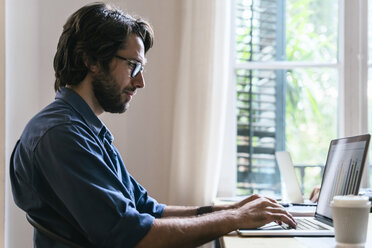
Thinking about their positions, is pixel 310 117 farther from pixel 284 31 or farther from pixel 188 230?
pixel 188 230

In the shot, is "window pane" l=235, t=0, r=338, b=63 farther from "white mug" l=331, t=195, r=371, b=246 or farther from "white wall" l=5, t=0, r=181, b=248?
"white mug" l=331, t=195, r=371, b=246

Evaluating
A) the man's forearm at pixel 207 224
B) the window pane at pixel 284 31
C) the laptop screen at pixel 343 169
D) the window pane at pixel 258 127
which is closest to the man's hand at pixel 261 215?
the man's forearm at pixel 207 224

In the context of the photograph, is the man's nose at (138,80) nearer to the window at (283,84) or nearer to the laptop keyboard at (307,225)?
the laptop keyboard at (307,225)

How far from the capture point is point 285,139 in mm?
3488

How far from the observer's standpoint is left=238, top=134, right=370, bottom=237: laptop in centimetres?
154

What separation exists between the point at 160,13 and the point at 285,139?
1.09 meters

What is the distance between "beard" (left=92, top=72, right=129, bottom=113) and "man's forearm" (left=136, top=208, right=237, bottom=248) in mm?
504

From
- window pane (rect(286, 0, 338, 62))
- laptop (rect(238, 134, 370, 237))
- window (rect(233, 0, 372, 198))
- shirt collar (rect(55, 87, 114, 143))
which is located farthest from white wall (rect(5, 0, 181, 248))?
laptop (rect(238, 134, 370, 237))

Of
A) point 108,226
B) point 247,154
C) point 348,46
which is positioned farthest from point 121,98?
point 348,46

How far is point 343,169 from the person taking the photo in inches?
66.4

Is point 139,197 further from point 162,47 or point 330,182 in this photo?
point 162,47

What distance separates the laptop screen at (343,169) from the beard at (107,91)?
74 cm

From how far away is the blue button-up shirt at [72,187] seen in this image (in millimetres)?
1412

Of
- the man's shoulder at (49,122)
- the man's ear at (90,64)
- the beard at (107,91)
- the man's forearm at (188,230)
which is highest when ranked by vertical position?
the man's ear at (90,64)
